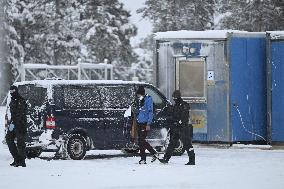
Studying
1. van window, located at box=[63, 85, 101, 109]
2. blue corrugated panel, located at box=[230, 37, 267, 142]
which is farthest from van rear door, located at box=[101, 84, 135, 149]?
blue corrugated panel, located at box=[230, 37, 267, 142]

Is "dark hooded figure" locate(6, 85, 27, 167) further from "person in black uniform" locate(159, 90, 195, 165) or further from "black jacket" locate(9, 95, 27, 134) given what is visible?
"person in black uniform" locate(159, 90, 195, 165)

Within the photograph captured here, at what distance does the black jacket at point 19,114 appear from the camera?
15734mm

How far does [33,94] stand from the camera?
1723 cm

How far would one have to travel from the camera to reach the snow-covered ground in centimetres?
1284

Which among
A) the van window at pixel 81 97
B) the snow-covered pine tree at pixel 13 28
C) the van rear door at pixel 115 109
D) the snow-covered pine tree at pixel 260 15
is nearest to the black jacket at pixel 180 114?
the van rear door at pixel 115 109

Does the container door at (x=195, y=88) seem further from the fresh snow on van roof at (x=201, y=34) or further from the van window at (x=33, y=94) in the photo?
the van window at (x=33, y=94)

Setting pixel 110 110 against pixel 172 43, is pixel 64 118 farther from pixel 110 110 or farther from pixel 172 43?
pixel 172 43

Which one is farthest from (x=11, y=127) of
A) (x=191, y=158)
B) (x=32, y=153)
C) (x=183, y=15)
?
(x=183, y=15)

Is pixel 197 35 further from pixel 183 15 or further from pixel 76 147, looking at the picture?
pixel 183 15

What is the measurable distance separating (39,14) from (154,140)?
4378cm

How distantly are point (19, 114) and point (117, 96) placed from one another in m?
3.08

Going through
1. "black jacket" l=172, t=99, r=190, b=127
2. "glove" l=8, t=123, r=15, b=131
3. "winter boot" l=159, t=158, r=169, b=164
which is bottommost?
"winter boot" l=159, t=158, r=169, b=164

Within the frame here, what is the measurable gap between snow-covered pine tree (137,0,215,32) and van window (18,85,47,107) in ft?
142

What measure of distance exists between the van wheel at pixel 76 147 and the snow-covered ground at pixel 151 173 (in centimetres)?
→ 29
